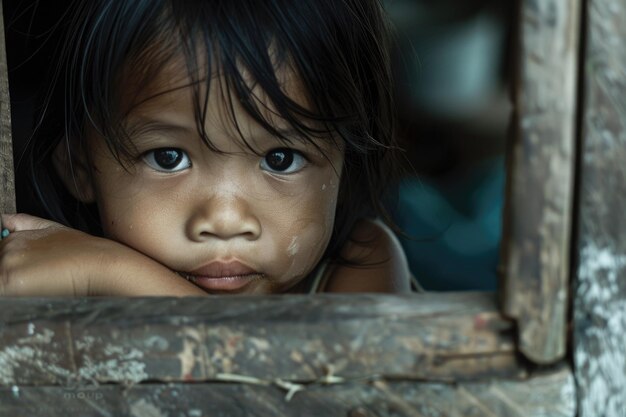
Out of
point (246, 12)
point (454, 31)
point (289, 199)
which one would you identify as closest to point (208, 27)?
point (246, 12)

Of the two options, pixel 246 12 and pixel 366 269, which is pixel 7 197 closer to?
pixel 246 12

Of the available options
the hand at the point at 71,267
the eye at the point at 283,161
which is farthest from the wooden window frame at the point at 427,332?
the eye at the point at 283,161

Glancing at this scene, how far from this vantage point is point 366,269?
1.73 meters

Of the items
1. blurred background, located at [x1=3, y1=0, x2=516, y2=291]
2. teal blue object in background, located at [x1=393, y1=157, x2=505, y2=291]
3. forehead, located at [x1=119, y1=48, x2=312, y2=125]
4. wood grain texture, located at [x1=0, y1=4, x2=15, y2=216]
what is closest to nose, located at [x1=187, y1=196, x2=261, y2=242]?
forehead, located at [x1=119, y1=48, x2=312, y2=125]

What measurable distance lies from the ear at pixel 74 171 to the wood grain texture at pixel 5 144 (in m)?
0.25

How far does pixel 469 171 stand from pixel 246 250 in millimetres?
1972

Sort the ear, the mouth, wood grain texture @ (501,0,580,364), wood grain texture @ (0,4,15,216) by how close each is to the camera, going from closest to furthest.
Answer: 1. wood grain texture @ (501,0,580,364)
2. wood grain texture @ (0,4,15,216)
3. the mouth
4. the ear

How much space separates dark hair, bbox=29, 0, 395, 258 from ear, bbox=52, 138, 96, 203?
0.08 feet

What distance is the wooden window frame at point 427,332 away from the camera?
74cm

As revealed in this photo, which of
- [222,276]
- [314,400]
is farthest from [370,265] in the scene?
[314,400]

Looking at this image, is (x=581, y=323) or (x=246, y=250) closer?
(x=581, y=323)

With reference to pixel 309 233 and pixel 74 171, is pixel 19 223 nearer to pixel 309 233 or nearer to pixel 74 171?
pixel 74 171

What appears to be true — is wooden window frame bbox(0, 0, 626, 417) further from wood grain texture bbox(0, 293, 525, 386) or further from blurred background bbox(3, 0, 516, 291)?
blurred background bbox(3, 0, 516, 291)

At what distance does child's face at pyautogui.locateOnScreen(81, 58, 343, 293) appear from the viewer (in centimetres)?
130
